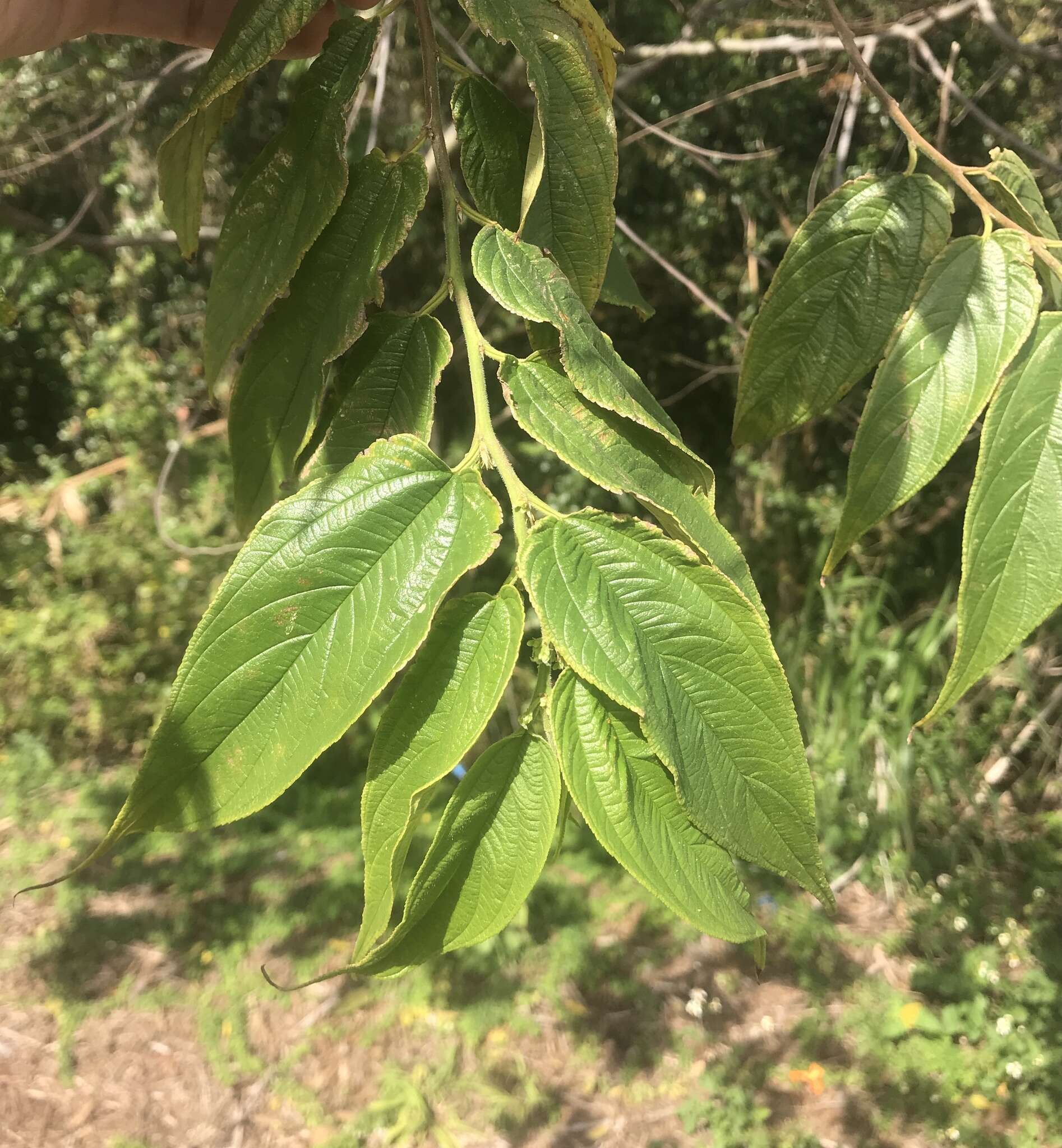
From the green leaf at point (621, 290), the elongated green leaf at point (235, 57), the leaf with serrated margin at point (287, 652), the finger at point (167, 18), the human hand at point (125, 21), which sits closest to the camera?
the leaf with serrated margin at point (287, 652)

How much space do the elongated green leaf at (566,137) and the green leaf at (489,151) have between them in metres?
0.06

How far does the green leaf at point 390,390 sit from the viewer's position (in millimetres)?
504

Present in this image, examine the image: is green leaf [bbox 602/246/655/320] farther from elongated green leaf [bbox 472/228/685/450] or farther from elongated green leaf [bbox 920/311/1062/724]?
elongated green leaf [bbox 920/311/1062/724]

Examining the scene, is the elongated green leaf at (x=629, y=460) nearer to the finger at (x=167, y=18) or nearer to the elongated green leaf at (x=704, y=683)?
the elongated green leaf at (x=704, y=683)

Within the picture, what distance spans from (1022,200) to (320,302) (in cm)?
54

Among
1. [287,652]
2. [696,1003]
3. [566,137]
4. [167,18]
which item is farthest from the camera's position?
[696,1003]

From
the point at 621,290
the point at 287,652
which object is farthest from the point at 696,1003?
the point at 287,652

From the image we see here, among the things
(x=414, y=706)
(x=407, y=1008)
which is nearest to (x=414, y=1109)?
(x=407, y=1008)

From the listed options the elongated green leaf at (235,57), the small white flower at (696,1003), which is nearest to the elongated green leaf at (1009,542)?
the elongated green leaf at (235,57)

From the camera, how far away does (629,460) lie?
1.47ft

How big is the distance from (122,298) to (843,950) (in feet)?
12.1

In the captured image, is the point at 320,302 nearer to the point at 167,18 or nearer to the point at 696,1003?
the point at 167,18

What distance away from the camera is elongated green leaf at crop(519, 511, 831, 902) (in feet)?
1.26

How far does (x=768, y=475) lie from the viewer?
2795mm
